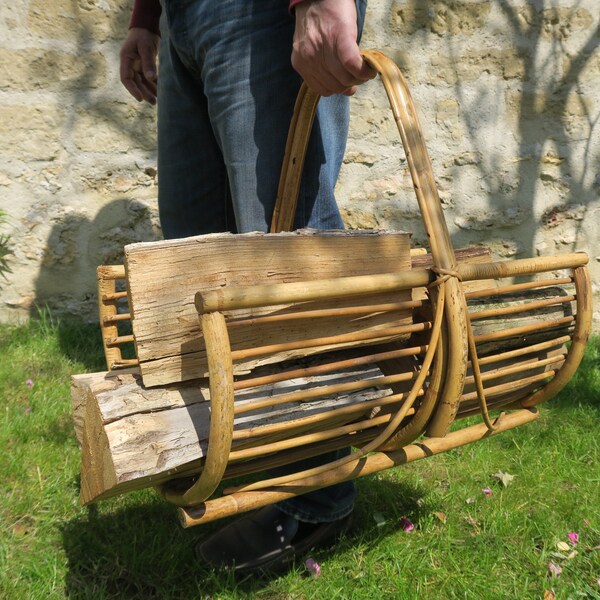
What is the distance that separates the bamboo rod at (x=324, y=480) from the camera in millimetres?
1079

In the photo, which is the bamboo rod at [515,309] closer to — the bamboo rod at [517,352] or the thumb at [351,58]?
the bamboo rod at [517,352]

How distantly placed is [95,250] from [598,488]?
2.21 meters

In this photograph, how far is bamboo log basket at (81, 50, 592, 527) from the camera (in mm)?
1030

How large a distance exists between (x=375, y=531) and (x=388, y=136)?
6.13ft

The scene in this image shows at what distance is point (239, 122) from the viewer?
1436 mm

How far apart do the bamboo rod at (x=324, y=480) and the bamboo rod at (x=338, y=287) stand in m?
0.35

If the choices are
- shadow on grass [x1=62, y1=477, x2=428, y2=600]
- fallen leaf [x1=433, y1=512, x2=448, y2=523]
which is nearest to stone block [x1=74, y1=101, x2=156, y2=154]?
shadow on grass [x1=62, y1=477, x2=428, y2=600]

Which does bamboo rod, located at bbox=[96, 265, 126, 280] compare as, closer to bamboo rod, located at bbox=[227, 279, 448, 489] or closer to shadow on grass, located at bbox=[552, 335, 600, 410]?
bamboo rod, located at bbox=[227, 279, 448, 489]

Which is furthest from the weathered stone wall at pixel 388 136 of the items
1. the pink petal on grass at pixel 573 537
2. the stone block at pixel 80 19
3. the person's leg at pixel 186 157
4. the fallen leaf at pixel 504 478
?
the pink petal on grass at pixel 573 537

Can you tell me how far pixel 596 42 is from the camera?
2.97 meters

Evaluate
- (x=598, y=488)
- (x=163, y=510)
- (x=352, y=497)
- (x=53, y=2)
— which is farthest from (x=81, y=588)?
(x=53, y=2)

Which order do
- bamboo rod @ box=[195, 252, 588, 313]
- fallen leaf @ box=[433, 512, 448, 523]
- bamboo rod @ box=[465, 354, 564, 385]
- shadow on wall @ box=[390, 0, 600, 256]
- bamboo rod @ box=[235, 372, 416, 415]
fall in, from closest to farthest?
bamboo rod @ box=[195, 252, 588, 313] < bamboo rod @ box=[235, 372, 416, 415] < bamboo rod @ box=[465, 354, 564, 385] < fallen leaf @ box=[433, 512, 448, 523] < shadow on wall @ box=[390, 0, 600, 256]

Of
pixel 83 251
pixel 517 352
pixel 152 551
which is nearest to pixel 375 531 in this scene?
pixel 152 551

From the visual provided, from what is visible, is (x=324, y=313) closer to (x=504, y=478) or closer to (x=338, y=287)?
(x=338, y=287)
